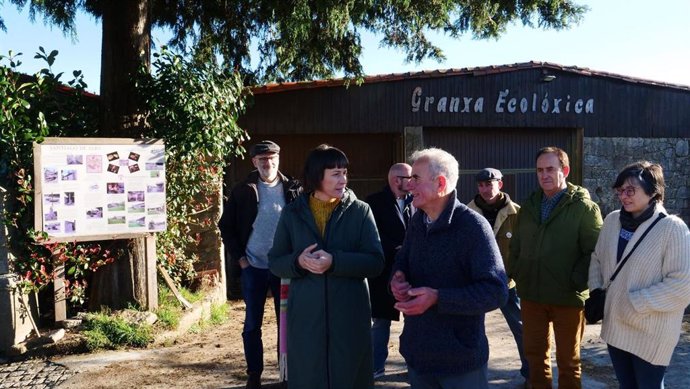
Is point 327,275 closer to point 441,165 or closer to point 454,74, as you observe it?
point 441,165

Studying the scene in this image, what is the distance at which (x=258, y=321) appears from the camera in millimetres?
4527

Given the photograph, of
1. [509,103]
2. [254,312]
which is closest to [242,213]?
[254,312]

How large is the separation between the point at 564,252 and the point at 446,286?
1519 mm

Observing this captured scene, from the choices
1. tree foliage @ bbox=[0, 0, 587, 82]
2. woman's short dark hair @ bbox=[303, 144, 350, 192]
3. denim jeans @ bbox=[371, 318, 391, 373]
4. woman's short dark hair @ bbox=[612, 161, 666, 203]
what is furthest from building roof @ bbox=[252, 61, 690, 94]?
woman's short dark hair @ bbox=[612, 161, 666, 203]

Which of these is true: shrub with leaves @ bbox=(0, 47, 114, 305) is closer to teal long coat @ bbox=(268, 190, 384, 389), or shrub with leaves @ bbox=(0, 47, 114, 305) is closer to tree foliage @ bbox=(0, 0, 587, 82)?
tree foliage @ bbox=(0, 0, 587, 82)

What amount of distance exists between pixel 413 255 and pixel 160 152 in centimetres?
399

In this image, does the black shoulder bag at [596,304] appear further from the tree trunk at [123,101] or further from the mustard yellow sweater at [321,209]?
the tree trunk at [123,101]

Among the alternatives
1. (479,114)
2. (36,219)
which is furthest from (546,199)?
(479,114)

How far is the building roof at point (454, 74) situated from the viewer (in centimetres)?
891

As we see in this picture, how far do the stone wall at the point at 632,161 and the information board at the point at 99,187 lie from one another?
8450mm

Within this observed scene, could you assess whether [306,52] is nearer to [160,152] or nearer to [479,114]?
[160,152]

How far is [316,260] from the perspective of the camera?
3.05 metres

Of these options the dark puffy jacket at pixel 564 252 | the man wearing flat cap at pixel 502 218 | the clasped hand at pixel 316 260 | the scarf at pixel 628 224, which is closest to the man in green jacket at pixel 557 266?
the dark puffy jacket at pixel 564 252

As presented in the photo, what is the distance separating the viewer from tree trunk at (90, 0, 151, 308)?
614 centimetres
